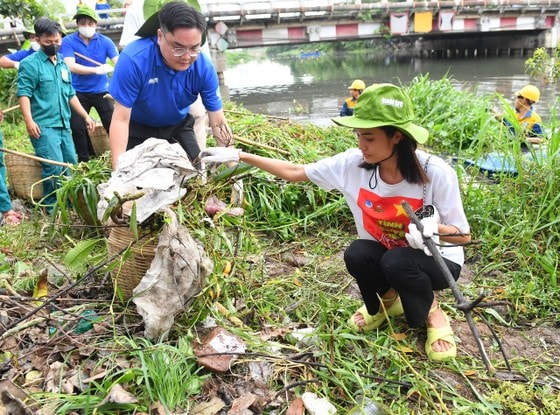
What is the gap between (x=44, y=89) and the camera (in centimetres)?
401

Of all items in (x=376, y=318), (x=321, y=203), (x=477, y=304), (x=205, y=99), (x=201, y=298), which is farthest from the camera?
(x=321, y=203)

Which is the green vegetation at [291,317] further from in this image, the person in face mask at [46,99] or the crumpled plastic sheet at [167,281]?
the person in face mask at [46,99]

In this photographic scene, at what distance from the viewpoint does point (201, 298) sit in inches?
83.7

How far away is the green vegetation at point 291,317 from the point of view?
71.5 inches

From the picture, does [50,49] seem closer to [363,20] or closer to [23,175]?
[23,175]

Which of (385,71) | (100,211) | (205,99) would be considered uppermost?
(205,99)

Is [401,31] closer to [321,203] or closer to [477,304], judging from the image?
[321,203]

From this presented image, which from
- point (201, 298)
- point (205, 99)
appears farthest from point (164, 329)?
point (205, 99)

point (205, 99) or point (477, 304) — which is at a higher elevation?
point (205, 99)

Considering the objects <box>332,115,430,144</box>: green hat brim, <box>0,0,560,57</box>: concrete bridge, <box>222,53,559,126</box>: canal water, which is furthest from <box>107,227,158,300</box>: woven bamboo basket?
<box>0,0,560,57</box>: concrete bridge

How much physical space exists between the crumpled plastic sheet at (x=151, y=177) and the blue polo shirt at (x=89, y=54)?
3.39 m

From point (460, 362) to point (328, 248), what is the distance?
135 centimetres

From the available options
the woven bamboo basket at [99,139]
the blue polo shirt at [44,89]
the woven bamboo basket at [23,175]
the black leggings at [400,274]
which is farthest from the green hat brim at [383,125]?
the woven bamboo basket at [99,139]

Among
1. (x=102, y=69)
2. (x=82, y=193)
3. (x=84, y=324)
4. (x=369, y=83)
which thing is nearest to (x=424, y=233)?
(x=84, y=324)
